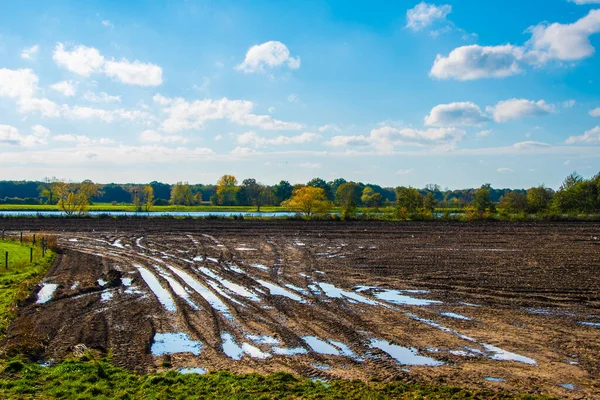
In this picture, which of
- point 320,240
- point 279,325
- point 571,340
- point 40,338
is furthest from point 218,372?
point 320,240

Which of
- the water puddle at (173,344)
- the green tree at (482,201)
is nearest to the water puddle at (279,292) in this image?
the water puddle at (173,344)

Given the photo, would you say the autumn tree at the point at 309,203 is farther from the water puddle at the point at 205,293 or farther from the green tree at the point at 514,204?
the water puddle at the point at 205,293

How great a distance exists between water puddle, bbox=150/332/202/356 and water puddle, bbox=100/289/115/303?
5630 mm

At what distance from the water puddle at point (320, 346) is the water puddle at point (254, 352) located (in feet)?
4.27

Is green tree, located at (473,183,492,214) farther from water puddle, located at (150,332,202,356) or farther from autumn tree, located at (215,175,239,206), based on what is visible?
autumn tree, located at (215,175,239,206)

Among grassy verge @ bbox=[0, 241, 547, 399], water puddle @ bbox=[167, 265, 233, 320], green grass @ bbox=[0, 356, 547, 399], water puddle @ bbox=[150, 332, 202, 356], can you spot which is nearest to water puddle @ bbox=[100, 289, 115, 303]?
water puddle @ bbox=[167, 265, 233, 320]

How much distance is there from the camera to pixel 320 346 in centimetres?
1299

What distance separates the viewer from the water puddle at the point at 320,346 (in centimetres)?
1244

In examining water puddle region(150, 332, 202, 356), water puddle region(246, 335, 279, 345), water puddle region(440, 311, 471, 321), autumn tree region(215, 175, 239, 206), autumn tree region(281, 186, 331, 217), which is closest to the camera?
water puddle region(150, 332, 202, 356)

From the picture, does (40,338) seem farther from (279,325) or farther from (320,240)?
(320,240)

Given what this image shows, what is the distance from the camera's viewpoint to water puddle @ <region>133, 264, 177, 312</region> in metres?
18.1

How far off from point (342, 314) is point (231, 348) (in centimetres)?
497

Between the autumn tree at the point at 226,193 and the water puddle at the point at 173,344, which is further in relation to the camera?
the autumn tree at the point at 226,193

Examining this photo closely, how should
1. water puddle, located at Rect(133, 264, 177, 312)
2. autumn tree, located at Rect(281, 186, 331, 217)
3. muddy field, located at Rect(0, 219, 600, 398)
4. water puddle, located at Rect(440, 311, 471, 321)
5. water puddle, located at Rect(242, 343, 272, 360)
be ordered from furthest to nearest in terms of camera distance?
autumn tree, located at Rect(281, 186, 331, 217) → water puddle, located at Rect(133, 264, 177, 312) → water puddle, located at Rect(440, 311, 471, 321) → water puddle, located at Rect(242, 343, 272, 360) → muddy field, located at Rect(0, 219, 600, 398)
